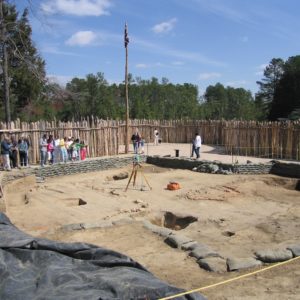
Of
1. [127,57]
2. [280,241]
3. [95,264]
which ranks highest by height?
[127,57]

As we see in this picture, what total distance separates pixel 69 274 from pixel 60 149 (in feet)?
50.5

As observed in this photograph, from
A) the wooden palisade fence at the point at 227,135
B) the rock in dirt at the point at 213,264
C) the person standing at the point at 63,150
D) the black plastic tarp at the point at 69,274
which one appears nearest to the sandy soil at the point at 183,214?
the rock in dirt at the point at 213,264

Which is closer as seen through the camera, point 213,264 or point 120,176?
point 213,264

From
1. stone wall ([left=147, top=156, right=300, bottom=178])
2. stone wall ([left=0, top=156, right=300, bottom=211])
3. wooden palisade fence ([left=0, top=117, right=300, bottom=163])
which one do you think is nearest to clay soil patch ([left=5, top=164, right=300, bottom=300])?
stone wall ([left=0, top=156, right=300, bottom=211])

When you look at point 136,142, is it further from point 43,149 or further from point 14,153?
point 14,153

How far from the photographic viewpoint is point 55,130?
20609 mm

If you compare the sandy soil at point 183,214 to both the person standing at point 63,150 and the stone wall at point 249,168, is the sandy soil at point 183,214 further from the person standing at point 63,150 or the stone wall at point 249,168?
the person standing at point 63,150

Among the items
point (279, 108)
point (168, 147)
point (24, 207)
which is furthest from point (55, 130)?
point (279, 108)

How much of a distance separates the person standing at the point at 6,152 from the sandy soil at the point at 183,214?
0.99 metres

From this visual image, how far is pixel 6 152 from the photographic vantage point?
1717 cm

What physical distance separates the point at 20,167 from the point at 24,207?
205 inches

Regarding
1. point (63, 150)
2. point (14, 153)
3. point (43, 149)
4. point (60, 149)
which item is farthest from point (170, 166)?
point (14, 153)

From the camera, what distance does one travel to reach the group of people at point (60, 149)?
19.2m

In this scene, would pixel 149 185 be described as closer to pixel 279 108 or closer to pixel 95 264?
pixel 95 264
